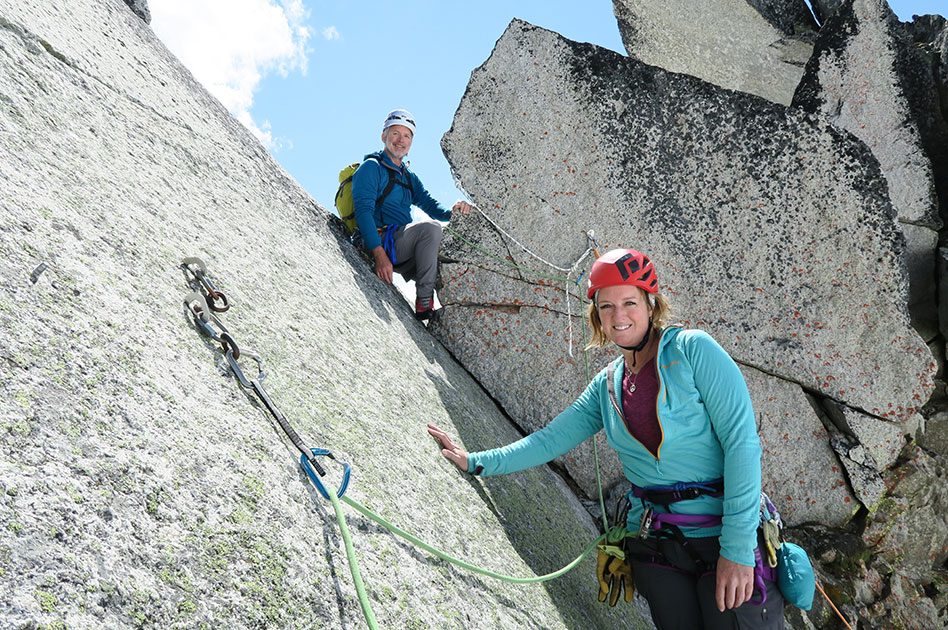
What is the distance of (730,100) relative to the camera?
6.66 metres

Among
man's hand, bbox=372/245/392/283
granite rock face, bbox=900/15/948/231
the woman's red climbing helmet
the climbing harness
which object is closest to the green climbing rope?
the climbing harness

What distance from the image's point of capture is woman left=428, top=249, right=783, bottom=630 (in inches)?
132

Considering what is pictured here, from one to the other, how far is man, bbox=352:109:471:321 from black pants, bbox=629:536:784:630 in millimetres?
4137

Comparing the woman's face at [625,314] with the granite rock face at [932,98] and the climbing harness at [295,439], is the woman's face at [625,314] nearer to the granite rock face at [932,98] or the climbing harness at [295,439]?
the climbing harness at [295,439]

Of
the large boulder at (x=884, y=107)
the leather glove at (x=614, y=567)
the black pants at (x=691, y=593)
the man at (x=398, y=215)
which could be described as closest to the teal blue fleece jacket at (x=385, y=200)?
the man at (x=398, y=215)

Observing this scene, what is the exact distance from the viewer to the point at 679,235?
6.72 meters

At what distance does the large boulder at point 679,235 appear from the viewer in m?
6.35

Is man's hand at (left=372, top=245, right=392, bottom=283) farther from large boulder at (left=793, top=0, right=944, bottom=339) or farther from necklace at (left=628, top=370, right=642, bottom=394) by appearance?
large boulder at (left=793, top=0, right=944, bottom=339)

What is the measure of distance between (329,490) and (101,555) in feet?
3.65

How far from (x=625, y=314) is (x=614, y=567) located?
1.65 meters

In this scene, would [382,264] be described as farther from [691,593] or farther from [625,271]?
[691,593]

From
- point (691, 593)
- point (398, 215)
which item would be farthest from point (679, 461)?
point (398, 215)

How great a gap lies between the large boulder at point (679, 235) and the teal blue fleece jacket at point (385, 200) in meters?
0.56

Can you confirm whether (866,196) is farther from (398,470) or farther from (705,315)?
(398,470)
